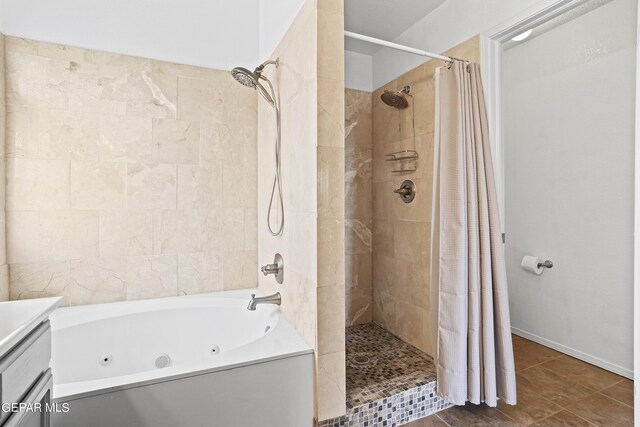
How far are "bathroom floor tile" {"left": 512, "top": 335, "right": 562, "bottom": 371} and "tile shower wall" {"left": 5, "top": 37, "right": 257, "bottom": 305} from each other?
6.69ft

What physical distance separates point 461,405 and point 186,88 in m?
2.55

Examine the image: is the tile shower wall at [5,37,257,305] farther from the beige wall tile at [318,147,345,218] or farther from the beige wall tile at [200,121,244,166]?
the beige wall tile at [318,147,345,218]

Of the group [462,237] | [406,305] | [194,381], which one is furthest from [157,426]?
[406,305]

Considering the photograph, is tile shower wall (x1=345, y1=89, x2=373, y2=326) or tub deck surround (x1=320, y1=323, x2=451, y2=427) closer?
tub deck surround (x1=320, y1=323, x2=451, y2=427)

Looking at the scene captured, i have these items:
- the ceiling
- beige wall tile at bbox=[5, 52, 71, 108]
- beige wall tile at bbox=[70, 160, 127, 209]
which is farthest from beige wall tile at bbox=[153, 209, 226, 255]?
the ceiling

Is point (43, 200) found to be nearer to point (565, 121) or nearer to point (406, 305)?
point (406, 305)

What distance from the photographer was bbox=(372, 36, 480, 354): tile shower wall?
2.32m

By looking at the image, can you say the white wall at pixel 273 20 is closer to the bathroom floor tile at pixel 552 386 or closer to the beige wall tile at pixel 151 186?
the beige wall tile at pixel 151 186

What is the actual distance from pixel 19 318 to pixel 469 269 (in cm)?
180

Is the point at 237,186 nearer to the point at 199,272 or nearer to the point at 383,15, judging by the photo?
the point at 199,272

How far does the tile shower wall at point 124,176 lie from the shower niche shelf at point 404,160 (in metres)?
1.09

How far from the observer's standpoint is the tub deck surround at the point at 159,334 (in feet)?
5.50

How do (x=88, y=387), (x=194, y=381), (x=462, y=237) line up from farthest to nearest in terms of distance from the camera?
(x=462, y=237) < (x=194, y=381) < (x=88, y=387)

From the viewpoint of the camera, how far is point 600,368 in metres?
2.29
